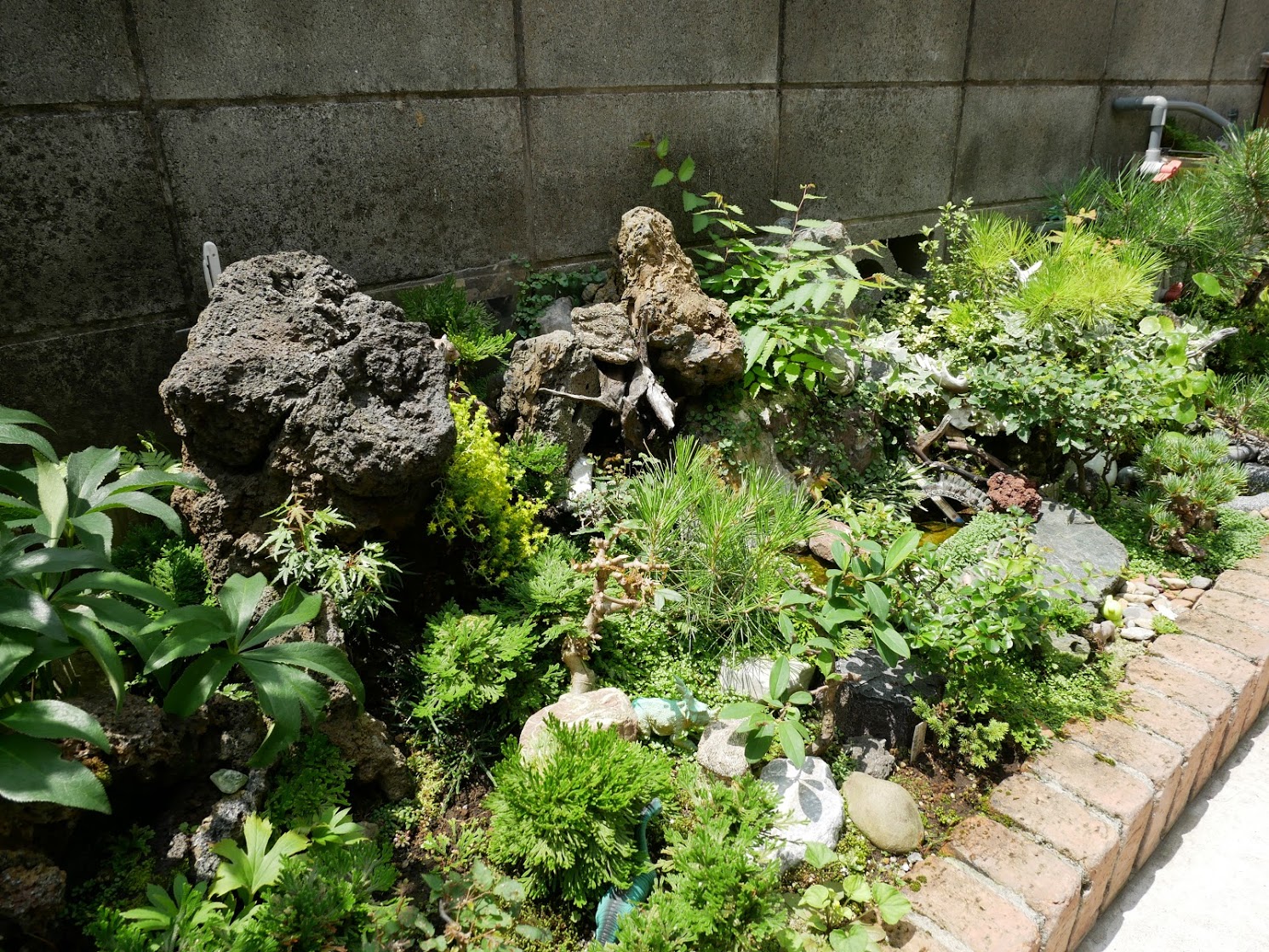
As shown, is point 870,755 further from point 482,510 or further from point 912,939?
point 482,510

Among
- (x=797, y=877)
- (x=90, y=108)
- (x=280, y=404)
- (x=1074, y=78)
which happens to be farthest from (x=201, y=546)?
(x=1074, y=78)

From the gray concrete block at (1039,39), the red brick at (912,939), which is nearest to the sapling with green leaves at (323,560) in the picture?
the red brick at (912,939)

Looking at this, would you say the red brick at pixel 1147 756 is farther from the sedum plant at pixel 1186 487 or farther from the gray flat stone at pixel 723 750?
the sedum plant at pixel 1186 487

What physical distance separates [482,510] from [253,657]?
955 mm

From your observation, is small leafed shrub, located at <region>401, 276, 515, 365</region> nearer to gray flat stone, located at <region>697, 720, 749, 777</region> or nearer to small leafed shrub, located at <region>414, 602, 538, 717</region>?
small leafed shrub, located at <region>414, 602, 538, 717</region>

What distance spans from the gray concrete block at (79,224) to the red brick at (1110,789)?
12.1 feet

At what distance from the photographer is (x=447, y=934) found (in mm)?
2020

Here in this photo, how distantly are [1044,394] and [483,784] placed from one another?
3.24 meters

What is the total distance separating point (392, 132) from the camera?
3.48 meters

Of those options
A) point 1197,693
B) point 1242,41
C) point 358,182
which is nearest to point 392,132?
point 358,182

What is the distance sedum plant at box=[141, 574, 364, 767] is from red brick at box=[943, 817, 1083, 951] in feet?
6.14

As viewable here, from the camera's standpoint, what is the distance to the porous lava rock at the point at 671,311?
143 inches

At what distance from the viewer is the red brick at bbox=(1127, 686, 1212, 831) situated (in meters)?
2.88

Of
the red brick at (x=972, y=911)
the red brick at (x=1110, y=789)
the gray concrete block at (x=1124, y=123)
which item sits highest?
the gray concrete block at (x=1124, y=123)
